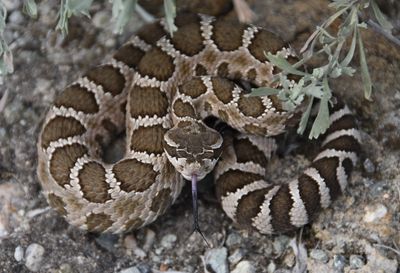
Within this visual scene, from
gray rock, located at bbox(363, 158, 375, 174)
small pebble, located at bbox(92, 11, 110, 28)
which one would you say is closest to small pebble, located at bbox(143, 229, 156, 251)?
gray rock, located at bbox(363, 158, 375, 174)

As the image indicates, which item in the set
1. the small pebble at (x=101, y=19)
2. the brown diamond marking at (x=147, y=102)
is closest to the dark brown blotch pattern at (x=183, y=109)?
the brown diamond marking at (x=147, y=102)

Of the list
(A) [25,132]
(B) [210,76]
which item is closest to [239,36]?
(B) [210,76]

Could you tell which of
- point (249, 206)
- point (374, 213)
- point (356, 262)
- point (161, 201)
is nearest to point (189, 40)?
point (161, 201)

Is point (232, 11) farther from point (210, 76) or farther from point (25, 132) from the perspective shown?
point (25, 132)

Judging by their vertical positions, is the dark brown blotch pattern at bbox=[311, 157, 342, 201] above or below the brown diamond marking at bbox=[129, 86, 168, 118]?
below

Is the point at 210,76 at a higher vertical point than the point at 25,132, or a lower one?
higher

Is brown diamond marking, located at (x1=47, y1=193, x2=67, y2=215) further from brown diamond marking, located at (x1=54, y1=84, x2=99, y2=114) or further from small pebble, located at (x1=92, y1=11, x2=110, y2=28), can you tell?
small pebble, located at (x1=92, y1=11, x2=110, y2=28)

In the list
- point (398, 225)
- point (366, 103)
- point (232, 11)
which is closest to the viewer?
point (398, 225)

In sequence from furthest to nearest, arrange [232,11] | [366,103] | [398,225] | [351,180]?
[232,11] < [366,103] < [351,180] < [398,225]
